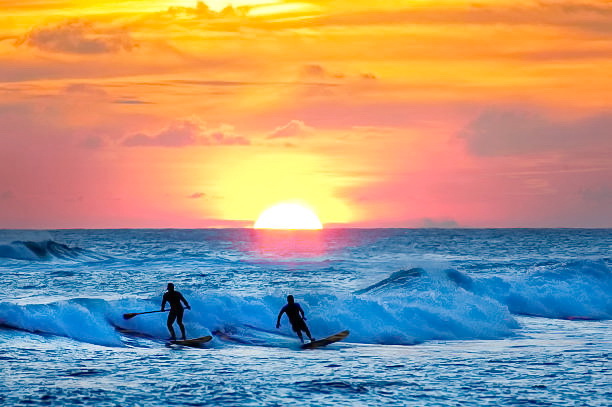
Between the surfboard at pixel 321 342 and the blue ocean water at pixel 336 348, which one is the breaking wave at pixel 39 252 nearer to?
the blue ocean water at pixel 336 348

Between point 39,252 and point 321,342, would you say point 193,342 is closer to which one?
point 321,342

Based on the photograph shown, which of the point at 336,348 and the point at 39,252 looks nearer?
the point at 336,348

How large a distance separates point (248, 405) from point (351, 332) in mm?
12270

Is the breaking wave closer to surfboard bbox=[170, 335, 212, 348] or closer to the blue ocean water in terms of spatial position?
the blue ocean water

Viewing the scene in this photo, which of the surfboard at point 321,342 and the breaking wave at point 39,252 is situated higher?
the breaking wave at point 39,252

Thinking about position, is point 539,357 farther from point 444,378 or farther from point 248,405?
point 248,405

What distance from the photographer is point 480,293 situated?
143ft

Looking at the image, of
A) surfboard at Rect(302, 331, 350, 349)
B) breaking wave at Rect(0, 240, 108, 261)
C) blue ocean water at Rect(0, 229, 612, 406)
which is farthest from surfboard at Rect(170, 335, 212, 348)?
breaking wave at Rect(0, 240, 108, 261)

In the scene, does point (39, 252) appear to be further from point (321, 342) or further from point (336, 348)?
point (336, 348)

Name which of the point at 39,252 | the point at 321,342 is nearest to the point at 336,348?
the point at 321,342

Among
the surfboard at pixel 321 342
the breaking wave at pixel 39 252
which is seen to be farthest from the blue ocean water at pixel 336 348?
the breaking wave at pixel 39 252

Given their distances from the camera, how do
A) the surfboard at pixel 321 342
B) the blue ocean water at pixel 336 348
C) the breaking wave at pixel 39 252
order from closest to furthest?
the blue ocean water at pixel 336 348, the surfboard at pixel 321 342, the breaking wave at pixel 39 252

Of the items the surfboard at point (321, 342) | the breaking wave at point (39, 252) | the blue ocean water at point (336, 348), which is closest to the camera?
the blue ocean water at point (336, 348)

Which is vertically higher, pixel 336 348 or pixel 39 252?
pixel 39 252
